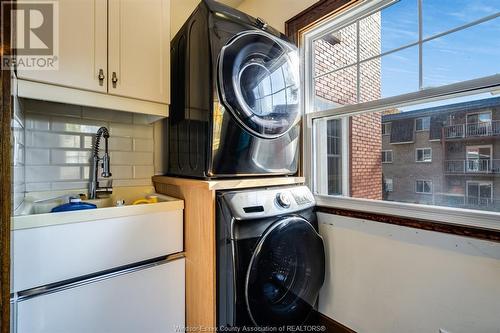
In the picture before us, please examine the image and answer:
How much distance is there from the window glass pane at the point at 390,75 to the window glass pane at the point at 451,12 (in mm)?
119

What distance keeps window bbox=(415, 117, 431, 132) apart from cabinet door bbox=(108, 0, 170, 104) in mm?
1484

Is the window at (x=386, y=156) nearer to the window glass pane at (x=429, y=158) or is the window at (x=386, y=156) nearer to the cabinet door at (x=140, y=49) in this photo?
the window glass pane at (x=429, y=158)

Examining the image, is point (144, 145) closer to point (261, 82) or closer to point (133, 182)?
point (133, 182)

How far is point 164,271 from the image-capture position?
1.27m

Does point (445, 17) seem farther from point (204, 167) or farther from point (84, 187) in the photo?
point (84, 187)

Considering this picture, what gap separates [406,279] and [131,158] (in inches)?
74.8

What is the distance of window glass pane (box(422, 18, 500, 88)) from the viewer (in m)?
1.02

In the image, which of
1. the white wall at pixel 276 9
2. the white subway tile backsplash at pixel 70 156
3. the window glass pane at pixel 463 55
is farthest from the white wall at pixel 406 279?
the white subway tile backsplash at pixel 70 156

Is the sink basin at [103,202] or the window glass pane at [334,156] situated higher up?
the window glass pane at [334,156]

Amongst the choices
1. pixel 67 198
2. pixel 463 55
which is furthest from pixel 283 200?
pixel 67 198

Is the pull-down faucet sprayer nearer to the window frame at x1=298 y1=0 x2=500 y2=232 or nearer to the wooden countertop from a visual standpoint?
the wooden countertop

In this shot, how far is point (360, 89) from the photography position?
1.49 m

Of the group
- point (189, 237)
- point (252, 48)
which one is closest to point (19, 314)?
point (189, 237)

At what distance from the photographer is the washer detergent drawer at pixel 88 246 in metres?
0.90
